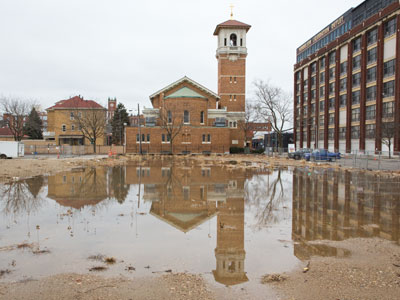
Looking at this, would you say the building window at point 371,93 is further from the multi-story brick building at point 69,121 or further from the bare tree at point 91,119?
the multi-story brick building at point 69,121

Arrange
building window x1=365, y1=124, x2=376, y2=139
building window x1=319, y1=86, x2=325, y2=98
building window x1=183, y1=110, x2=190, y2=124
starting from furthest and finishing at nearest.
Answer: building window x1=319, y1=86, x2=325, y2=98, building window x1=183, y1=110, x2=190, y2=124, building window x1=365, y1=124, x2=376, y2=139

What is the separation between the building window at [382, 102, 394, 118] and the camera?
48.9 metres

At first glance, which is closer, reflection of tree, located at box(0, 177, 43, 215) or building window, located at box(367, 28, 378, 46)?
reflection of tree, located at box(0, 177, 43, 215)

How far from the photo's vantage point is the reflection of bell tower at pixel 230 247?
5406mm

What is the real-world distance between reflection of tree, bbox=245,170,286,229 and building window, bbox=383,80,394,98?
4299cm

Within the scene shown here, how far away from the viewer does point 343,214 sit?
997 centimetres

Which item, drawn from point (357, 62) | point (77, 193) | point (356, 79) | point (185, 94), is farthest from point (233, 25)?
point (77, 193)

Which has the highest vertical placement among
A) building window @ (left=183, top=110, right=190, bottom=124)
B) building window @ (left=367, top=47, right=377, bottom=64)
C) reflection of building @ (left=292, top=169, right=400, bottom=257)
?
building window @ (left=367, top=47, right=377, bottom=64)

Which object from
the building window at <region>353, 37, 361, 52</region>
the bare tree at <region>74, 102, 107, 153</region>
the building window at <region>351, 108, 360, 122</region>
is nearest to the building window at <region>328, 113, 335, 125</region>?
the building window at <region>351, 108, 360, 122</region>

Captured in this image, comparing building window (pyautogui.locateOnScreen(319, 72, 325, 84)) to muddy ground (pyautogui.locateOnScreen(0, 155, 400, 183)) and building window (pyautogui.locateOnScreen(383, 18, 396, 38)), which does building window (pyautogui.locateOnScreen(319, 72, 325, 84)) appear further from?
muddy ground (pyautogui.locateOnScreen(0, 155, 400, 183))

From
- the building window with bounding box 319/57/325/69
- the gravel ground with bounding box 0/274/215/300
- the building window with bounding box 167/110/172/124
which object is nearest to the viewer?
the gravel ground with bounding box 0/274/215/300

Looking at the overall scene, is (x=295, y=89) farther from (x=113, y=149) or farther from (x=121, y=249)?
(x=121, y=249)

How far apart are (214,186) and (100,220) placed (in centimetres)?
793

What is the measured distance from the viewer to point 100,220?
9164 millimetres
